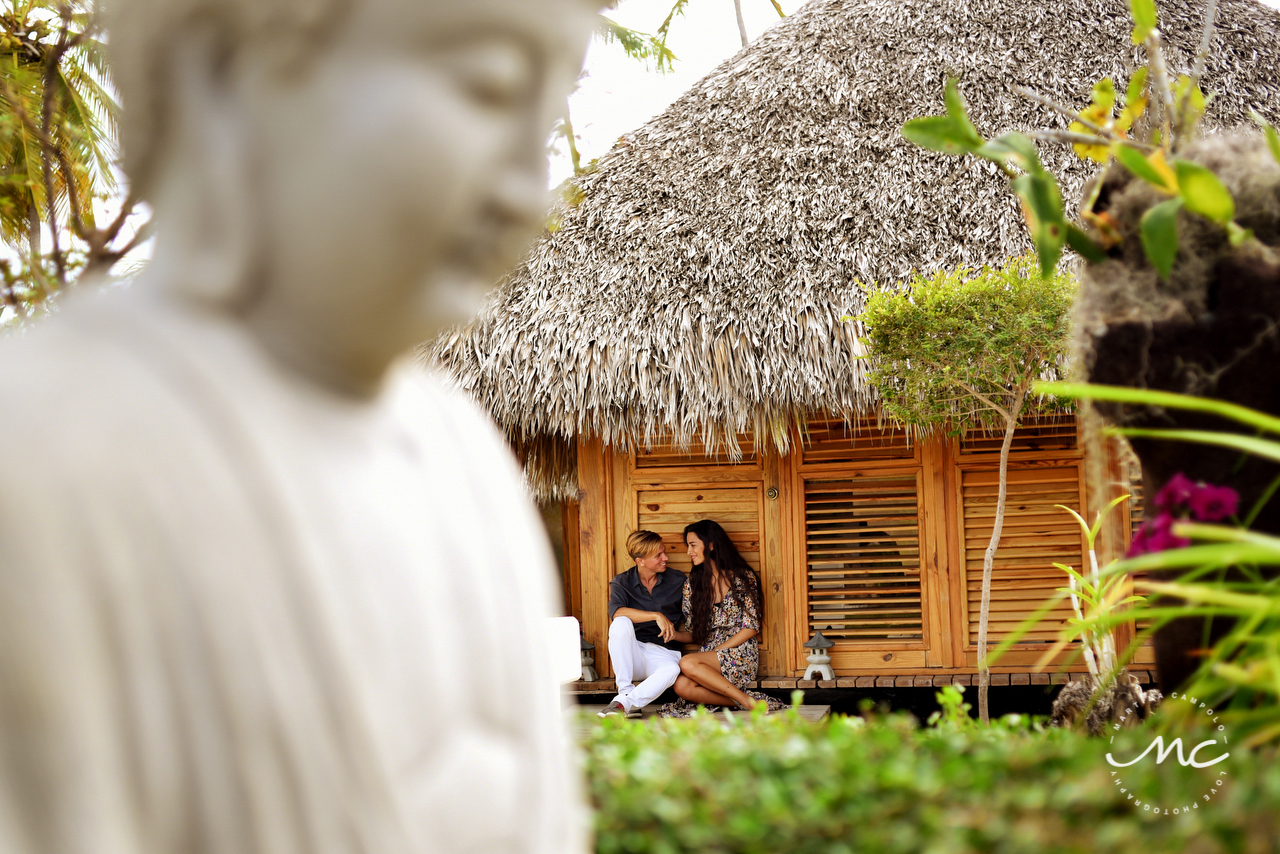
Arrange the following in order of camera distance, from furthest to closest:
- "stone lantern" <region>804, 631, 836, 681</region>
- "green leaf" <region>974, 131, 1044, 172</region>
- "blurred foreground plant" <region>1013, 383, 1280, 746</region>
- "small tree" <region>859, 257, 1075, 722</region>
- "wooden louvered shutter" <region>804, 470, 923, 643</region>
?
"wooden louvered shutter" <region>804, 470, 923, 643</region> < "stone lantern" <region>804, 631, 836, 681</region> < "small tree" <region>859, 257, 1075, 722</region> < "green leaf" <region>974, 131, 1044, 172</region> < "blurred foreground plant" <region>1013, 383, 1280, 746</region>

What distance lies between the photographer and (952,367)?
4.67 meters

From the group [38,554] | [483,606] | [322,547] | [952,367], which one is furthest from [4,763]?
[952,367]

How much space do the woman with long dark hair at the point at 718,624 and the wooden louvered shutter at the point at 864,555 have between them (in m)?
0.47

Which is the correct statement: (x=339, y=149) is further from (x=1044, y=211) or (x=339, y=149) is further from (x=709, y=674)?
(x=709, y=674)

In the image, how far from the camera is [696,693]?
623 centimetres

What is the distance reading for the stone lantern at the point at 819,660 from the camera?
20.7ft

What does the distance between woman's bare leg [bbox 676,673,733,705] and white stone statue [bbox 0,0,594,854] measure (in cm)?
549

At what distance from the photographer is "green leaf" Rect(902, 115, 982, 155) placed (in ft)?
6.16

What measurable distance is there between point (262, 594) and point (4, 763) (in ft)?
0.64

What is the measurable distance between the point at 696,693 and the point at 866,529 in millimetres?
1608

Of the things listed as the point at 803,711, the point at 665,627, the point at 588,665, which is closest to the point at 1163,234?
the point at 803,711

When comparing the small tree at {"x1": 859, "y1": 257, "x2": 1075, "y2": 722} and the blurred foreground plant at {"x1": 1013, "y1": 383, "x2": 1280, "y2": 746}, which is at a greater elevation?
the small tree at {"x1": 859, "y1": 257, "x2": 1075, "y2": 722}

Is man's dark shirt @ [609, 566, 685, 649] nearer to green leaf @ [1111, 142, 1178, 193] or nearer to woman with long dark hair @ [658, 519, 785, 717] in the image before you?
woman with long dark hair @ [658, 519, 785, 717]

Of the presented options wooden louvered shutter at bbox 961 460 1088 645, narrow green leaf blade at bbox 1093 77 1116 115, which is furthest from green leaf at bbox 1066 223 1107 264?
wooden louvered shutter at bbox 961 460 1088 645
